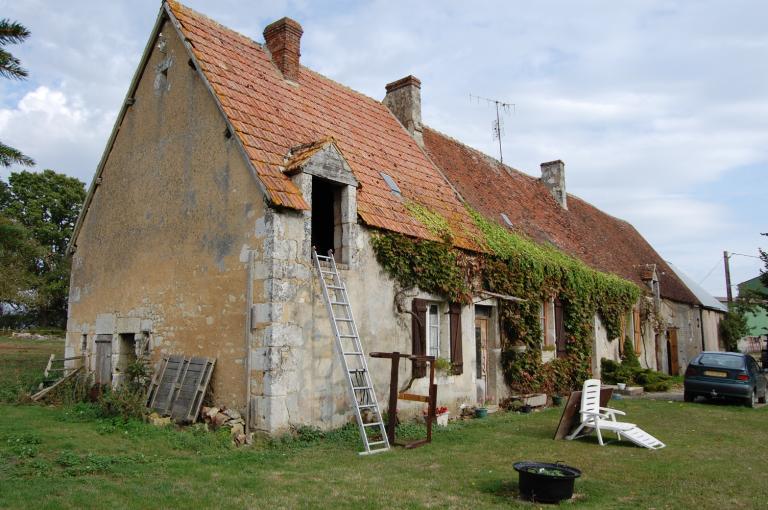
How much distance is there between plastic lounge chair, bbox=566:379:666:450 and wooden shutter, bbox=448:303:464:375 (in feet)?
9.56

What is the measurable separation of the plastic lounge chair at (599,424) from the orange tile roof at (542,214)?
6.67 meters

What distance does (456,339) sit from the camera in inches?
480

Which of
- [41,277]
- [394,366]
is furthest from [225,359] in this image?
[41,277]

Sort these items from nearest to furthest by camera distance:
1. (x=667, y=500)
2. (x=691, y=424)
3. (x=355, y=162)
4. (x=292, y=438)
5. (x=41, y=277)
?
(x=667, y=500), (x=292, y=438), (x=691, y=424), (x=355, y=162), (x=41, y=277)

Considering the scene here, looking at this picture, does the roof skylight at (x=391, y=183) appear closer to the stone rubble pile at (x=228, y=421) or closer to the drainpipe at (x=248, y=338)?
the drainpipe at (x=248, y=338)

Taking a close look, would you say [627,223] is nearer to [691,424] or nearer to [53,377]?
[691,424]

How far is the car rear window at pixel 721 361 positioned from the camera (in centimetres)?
1407

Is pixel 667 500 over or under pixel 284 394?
under

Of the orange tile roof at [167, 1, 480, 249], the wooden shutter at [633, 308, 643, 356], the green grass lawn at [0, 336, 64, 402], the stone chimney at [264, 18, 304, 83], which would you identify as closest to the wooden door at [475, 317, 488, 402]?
the orange tile roof at [167, 1, 480, 249]

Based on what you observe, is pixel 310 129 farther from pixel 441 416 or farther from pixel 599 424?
pixel 599 424

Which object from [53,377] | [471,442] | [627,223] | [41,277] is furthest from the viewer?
[41,277]

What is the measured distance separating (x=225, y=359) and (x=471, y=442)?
4089 millimetres

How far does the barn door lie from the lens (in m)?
12.3

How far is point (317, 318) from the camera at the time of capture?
31.4 ft
